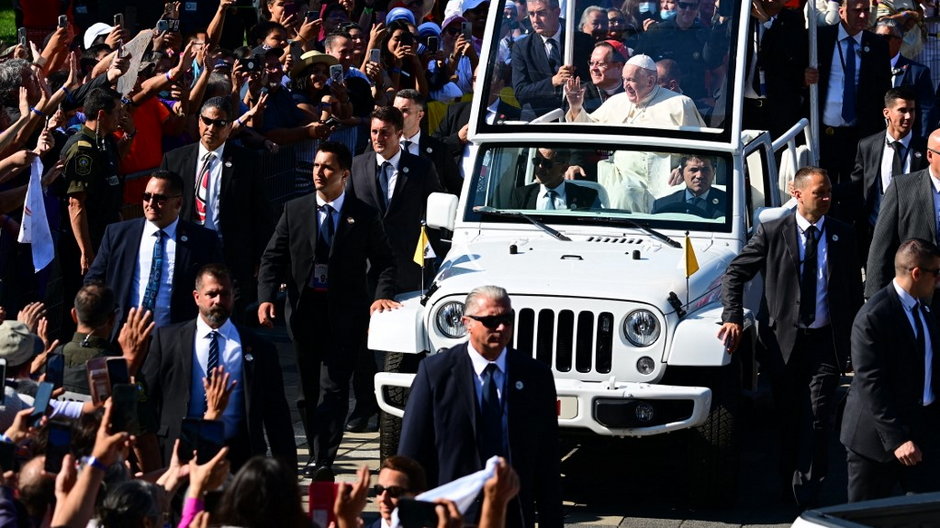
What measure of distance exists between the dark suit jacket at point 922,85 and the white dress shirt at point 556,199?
13.5ft

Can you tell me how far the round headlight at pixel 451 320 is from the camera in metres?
10.5

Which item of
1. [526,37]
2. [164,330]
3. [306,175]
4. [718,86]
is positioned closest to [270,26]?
[306,175]

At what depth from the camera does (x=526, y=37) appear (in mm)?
12227

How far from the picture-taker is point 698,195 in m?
11.5

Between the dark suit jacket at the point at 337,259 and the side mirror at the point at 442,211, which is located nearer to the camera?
the dark suit jacket at the point at 337,259

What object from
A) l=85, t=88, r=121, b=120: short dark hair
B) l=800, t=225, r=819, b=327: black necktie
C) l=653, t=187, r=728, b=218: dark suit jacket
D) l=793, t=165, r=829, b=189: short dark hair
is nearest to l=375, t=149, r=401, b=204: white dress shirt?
l=85, t=88, r=121, b=120: short dark hair

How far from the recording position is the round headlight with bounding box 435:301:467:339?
10.5 meters

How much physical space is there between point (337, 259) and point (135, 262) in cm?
135

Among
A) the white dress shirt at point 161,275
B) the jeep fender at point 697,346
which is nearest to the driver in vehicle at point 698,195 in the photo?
the jeep fender at point 697,346

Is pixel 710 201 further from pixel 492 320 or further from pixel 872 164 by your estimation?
pixel 492 320

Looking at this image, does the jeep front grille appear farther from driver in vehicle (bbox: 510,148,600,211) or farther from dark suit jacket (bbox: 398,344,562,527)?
dark suit jacket (bbox: 398,344,562,527)

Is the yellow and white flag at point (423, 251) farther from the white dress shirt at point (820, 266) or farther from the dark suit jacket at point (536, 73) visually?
the white dress shirt at point (820, 266)

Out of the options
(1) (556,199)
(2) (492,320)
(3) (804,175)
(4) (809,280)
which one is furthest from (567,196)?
(2) (492,320)

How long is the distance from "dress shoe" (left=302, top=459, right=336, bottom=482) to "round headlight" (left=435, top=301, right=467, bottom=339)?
3.45ft
